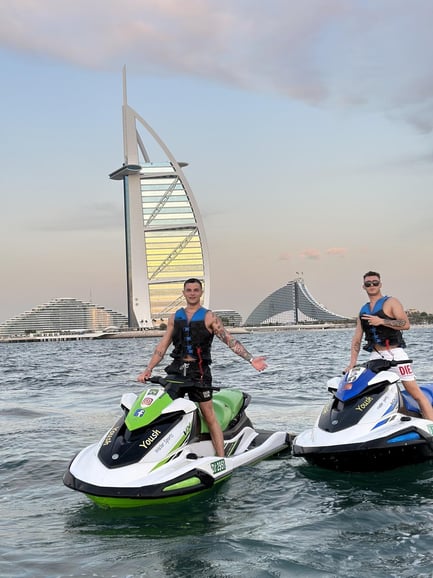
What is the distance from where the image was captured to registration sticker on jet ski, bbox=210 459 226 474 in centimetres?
583

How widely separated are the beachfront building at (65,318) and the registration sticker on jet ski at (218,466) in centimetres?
17819

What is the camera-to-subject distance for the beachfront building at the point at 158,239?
115 m

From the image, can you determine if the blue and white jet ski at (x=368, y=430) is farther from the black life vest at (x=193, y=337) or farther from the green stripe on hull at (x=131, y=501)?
the green stripe on hull at (x=131, y=501)

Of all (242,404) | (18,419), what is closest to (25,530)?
(242,404)

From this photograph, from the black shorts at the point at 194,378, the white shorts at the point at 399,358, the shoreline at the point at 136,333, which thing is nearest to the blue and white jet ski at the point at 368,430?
the white shorts at the point at 399,358

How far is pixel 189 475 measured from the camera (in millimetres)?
5484

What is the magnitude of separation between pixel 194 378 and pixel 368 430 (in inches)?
62.6

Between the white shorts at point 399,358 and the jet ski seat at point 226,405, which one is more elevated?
the white shorts at point 399,358

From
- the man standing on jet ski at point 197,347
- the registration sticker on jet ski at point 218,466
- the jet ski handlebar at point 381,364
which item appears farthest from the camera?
the jet ski handlebar at point 381,364

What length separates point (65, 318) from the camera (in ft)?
621

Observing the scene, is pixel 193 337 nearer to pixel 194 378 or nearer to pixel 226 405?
pixel 194 378

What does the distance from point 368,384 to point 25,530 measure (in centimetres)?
319

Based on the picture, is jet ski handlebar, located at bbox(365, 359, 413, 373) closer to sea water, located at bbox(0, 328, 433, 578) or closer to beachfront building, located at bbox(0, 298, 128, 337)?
sea water, located at bbox(0, 328, 433, 578)

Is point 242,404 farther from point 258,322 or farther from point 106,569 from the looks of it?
point 258,322
